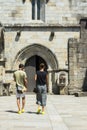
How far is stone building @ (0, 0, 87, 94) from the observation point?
24.8m

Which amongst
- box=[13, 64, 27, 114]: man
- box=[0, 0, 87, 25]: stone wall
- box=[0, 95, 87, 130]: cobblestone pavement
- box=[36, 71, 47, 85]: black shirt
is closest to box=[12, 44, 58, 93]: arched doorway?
box=[0, 0, 87, 25]: stone wall

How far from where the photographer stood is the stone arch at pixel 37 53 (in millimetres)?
25062

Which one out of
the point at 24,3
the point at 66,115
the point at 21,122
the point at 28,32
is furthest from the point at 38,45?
the point at 21,122

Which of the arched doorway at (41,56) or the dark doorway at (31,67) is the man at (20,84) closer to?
the arched doorway at (41,56)

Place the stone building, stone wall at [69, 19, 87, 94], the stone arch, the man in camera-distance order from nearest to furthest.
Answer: the man, stone wall at [69, 19, 87, 94], the stone building, the stone arch

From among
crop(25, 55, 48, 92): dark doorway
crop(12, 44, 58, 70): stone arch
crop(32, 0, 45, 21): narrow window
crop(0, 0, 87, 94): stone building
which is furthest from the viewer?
crop(25, 55, 48, 92): dark doorway

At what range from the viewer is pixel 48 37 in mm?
25188

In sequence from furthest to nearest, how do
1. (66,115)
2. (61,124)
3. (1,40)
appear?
1. (1,40)
2. (66,115)
3. (61,124)

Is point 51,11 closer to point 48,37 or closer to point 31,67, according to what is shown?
point 48,37

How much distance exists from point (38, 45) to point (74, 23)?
2.47 meters

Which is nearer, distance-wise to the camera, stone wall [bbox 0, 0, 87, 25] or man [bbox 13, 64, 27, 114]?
man [bbox 13, 64, 27, 114]

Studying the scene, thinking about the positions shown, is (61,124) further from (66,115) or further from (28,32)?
(28,32)

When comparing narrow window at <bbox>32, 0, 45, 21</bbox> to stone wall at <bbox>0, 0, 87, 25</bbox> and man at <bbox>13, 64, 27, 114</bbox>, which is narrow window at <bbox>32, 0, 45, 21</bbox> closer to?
stone wall at <bbox>0, 0, 87, 25</bbox>

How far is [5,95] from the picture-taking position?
23094mm
